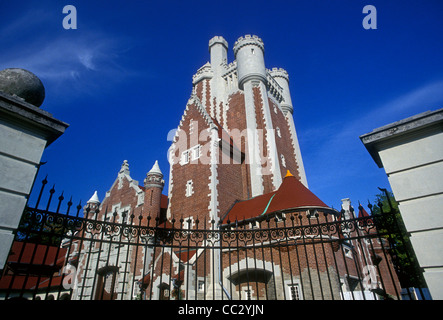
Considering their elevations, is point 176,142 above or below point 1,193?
above

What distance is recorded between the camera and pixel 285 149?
26750mm

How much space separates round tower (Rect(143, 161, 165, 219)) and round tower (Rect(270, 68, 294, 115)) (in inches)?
743

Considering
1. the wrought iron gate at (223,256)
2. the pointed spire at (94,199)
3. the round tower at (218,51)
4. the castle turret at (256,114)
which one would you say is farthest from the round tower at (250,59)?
the pointed spire at (94,199)

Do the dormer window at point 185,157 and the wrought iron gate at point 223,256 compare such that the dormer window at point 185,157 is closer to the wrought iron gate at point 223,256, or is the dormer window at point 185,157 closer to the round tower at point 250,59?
the wrought iron gate at point 223,256

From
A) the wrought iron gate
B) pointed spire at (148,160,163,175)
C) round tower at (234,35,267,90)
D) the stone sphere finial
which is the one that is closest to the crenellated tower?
round tower at (234,35,267,90)

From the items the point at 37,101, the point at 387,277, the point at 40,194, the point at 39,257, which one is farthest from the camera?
the point at 387,277

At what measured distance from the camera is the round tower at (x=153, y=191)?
58.0 feet

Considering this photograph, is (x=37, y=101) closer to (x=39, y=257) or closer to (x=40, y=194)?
(x=40, y=194)

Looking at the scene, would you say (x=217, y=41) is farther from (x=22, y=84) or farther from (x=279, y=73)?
(x=22, y=84)

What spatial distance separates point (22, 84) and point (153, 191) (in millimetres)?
13923

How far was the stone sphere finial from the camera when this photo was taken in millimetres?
4637
